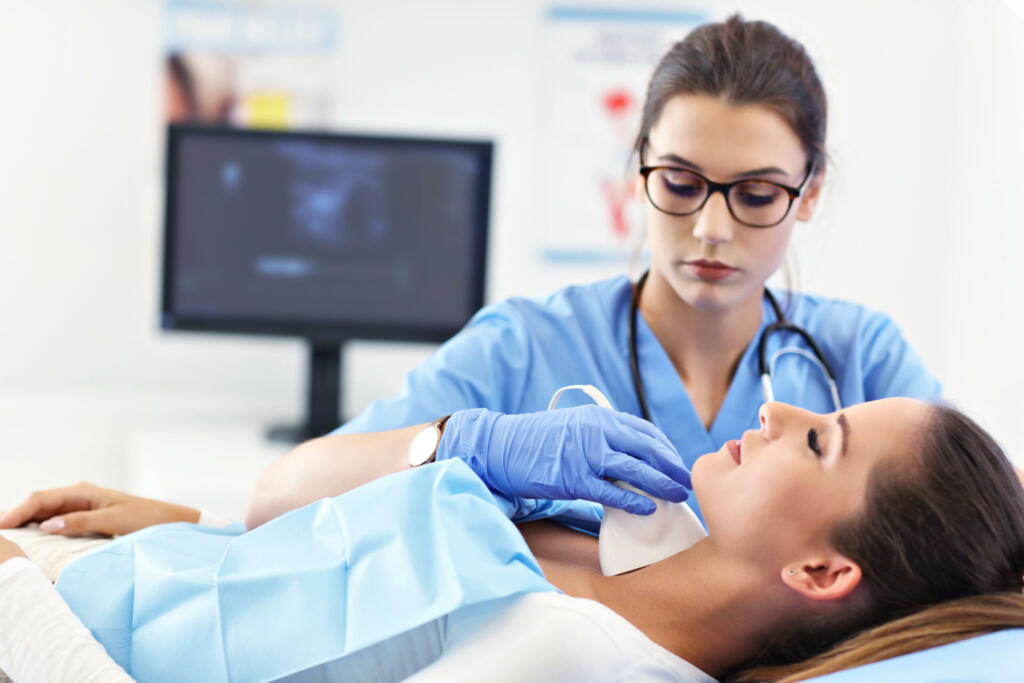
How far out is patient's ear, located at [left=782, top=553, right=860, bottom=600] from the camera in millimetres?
1046

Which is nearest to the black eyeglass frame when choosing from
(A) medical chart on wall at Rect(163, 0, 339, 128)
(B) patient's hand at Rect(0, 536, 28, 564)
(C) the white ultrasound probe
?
(C) the white ultrasound probe

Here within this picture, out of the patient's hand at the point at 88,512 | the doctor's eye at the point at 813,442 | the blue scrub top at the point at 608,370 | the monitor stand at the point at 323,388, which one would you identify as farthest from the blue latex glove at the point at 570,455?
the monitor stand at the point at 323,388

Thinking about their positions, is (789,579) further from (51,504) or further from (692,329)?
(51,504)

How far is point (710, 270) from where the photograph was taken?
4.74 ft

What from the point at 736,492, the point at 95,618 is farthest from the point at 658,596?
the point at 95,618

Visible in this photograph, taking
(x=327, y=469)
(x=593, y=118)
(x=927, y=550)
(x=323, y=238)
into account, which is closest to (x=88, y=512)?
(x=327, y=469)

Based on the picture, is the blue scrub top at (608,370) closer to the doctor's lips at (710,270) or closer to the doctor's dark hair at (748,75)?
the doctor's lips at (710,270)

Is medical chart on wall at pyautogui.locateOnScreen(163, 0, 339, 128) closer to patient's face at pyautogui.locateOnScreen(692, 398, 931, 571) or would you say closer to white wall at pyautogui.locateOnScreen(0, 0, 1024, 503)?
white wall at pyautogui.locateOnScreen(0, 0, 1024, 503)

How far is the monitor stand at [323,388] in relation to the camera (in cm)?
254

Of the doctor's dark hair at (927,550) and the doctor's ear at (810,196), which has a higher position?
the doctor's ear at (810,196)

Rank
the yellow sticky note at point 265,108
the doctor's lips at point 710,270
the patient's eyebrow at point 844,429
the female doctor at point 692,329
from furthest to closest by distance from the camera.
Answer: the yellow sticky note at point 265,108, the doctor's lips at point 710,270, the female doctor at point 692,329, the patient's eyebrow at point 844,429

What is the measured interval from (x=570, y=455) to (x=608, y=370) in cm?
44

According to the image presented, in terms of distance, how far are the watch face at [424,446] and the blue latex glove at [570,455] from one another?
1 centimetres

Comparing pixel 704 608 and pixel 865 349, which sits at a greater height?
pixel 865 349
